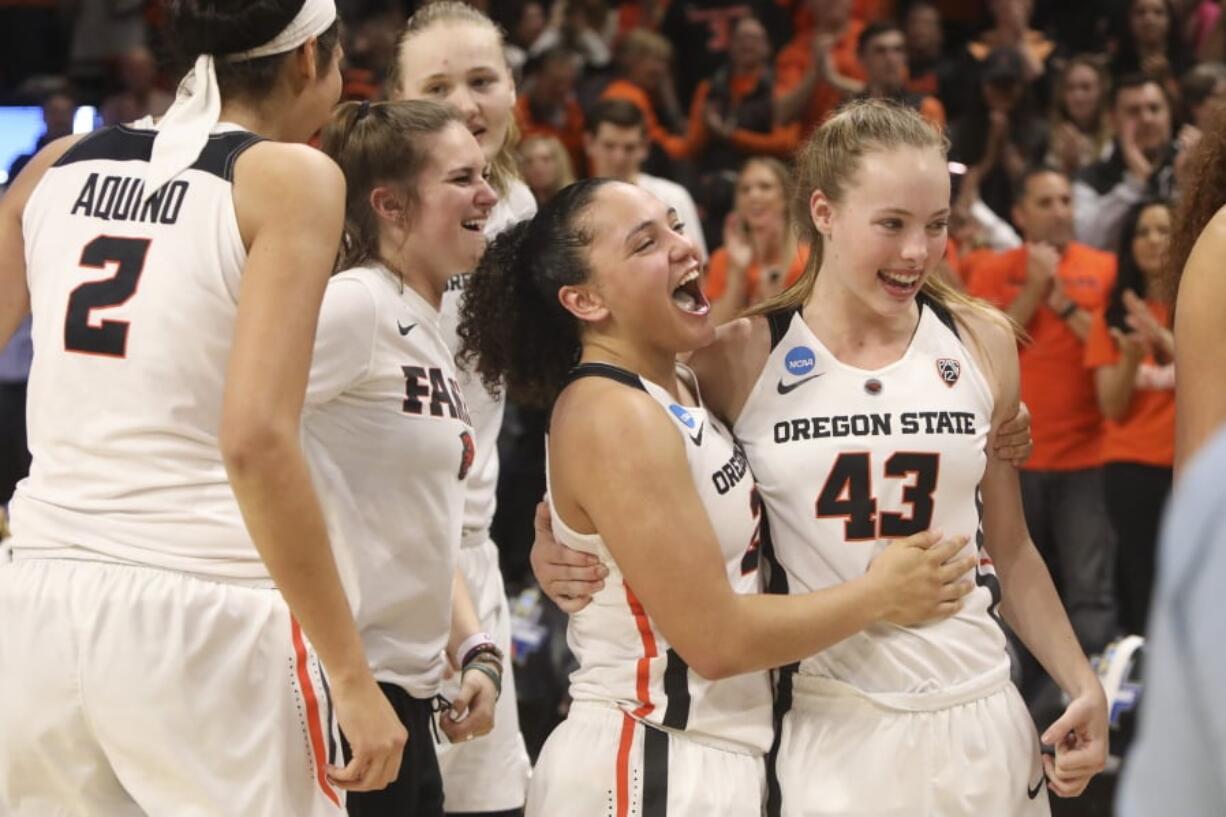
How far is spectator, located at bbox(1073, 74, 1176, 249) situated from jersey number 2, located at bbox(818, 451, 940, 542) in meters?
5.34

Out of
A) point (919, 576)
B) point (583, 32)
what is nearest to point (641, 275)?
point (919, 576)

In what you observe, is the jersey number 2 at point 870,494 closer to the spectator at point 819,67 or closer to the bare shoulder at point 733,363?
the bare shoulder at point 733,363

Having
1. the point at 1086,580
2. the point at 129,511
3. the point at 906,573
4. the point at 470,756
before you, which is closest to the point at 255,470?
the point at 129,511

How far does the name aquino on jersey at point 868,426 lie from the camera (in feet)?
9.53

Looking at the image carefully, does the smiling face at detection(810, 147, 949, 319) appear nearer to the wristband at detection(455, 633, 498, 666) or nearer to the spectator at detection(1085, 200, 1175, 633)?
the wristband at detection(455, 633, 498, 666)

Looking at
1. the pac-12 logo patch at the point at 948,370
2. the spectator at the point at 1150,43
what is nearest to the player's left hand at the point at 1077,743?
the pac-12 logo patch at the point at 948,370

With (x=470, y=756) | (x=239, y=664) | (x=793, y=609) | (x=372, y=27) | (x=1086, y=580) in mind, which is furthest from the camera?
(x=372, y=27)

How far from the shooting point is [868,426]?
9.53 ft

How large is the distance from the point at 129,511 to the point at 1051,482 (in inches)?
202

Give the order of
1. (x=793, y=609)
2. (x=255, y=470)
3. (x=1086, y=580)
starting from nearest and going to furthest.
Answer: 1. (x=255, y=470)
2. (x=793, y=609)
3. (x=1086, y=580)

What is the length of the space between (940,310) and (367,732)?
1.33 metres

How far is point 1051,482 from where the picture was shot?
6980 mm

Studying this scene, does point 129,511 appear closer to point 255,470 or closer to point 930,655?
point 255,470

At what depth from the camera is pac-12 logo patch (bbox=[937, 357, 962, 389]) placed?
2982 mm
